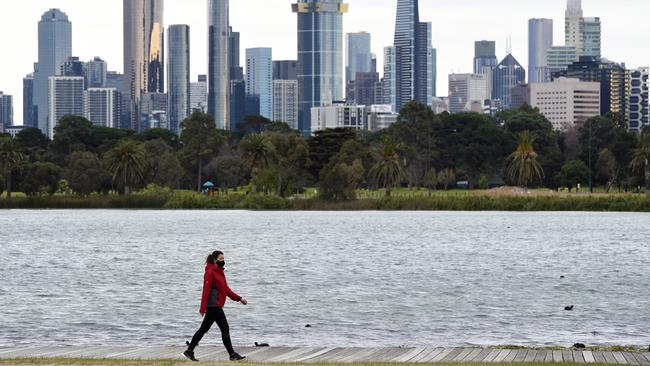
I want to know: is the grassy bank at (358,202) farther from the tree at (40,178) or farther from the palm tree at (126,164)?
the palm tree at (126,164)

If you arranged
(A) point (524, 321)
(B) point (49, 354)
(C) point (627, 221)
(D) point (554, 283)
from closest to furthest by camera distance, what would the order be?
(B) point (49, 354)
(A) point (524, 321)
(D) point (554, 283)
(C) point (627, 221)

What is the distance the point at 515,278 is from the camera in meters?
67.1

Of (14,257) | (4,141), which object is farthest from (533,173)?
(14,257)

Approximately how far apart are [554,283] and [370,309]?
1573 cm

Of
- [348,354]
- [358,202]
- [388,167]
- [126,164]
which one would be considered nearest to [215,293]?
[348,354]

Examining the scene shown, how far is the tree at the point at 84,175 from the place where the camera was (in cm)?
18338

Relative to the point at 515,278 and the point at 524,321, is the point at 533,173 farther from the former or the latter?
the point at 524,321

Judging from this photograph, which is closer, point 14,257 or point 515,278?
point 515,278

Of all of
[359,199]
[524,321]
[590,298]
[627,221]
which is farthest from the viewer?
[359,199]

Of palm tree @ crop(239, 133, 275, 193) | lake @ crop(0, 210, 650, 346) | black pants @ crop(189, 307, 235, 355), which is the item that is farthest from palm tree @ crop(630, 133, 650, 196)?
black pants @ crop(189, 307, 235, 355)

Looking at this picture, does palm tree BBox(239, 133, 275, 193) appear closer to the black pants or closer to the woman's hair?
the black pants

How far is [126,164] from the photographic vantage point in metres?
184

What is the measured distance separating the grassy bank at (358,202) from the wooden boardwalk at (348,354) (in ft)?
430

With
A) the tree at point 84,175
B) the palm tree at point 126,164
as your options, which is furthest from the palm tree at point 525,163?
the tree at point 84,175
